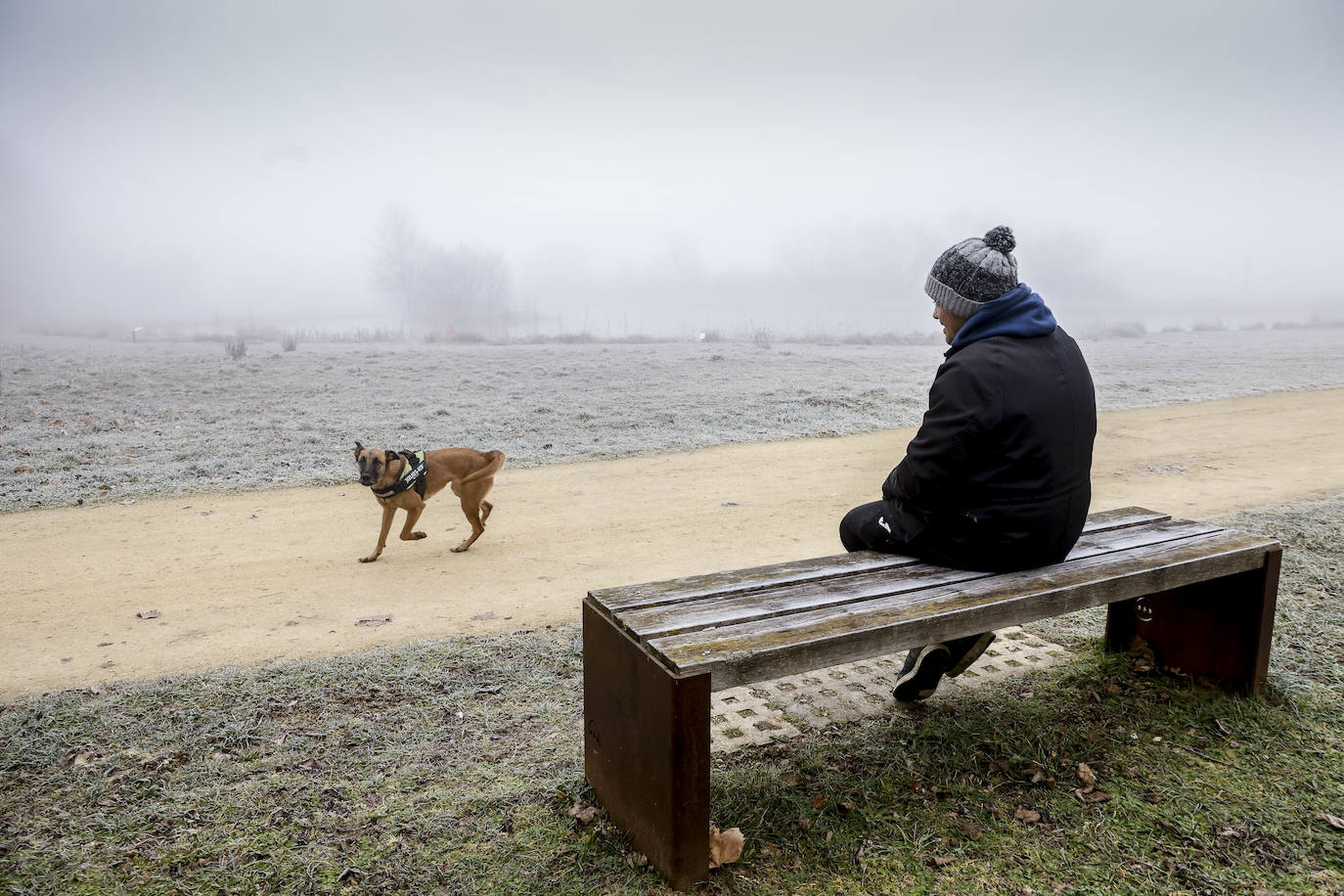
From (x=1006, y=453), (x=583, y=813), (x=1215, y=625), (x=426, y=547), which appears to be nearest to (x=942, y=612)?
(x=1006, y=453)

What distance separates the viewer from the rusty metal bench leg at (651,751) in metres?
2.58

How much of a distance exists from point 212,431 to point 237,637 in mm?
9030

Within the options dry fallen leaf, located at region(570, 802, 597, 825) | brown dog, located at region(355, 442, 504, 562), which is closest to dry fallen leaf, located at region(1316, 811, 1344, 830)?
dry fallen leaf, located at region(570, 802, 597, 825)

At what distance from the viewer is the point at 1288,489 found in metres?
8.97

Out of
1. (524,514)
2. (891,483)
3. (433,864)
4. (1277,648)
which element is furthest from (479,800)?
(524,514)

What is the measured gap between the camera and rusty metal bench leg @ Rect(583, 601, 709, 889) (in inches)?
102

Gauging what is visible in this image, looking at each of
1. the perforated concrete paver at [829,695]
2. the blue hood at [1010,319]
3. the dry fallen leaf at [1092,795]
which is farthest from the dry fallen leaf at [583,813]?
the blue hood at [1010,319]

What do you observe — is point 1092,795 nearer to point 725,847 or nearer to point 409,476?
point 725,847

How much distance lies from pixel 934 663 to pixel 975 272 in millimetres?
1758

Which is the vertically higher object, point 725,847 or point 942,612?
point 942,612

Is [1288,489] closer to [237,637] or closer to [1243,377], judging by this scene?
[237,637]

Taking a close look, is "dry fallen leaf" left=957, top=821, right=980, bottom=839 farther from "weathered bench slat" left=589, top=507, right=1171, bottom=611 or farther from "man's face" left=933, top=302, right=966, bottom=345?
"man's face" left=933, top=302, right=966, bottom=345

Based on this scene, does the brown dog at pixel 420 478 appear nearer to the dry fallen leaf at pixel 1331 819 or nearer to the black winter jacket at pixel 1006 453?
the black winter jacket at pixel 1006 453

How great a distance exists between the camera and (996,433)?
320 cm
